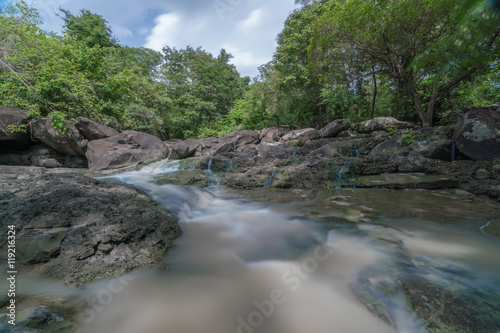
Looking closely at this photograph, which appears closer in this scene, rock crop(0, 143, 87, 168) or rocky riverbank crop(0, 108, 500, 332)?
rocky riverbank crop(0, 108, 500, 332)

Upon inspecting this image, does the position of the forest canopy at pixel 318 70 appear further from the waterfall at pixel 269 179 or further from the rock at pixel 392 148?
the waterfall at pixel 269 179

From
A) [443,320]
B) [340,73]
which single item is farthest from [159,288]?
[340,73]

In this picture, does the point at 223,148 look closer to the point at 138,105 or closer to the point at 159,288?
the point at 138,105

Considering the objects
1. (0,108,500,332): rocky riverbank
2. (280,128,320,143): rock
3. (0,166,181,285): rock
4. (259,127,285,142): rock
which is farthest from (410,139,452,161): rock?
(259,127,285,142): rock

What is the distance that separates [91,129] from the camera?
33.4 ft

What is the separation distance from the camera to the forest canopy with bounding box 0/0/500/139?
5.98 m

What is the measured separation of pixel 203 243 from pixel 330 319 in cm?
157

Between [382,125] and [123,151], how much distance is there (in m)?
13.7

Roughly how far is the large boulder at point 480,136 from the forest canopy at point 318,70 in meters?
1.43

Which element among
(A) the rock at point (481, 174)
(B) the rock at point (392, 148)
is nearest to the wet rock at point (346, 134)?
(B) the rock at point (392, 148)

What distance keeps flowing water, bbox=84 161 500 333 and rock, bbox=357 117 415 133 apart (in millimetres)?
8682

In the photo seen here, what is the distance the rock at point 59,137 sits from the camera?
8.64m

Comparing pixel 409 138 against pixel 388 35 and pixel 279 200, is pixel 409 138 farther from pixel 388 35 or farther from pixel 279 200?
pixel 279 200

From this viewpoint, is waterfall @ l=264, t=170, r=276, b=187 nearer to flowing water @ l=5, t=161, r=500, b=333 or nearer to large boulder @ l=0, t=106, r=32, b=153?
flowing water @ l=5, t=161, r=500, b=333
